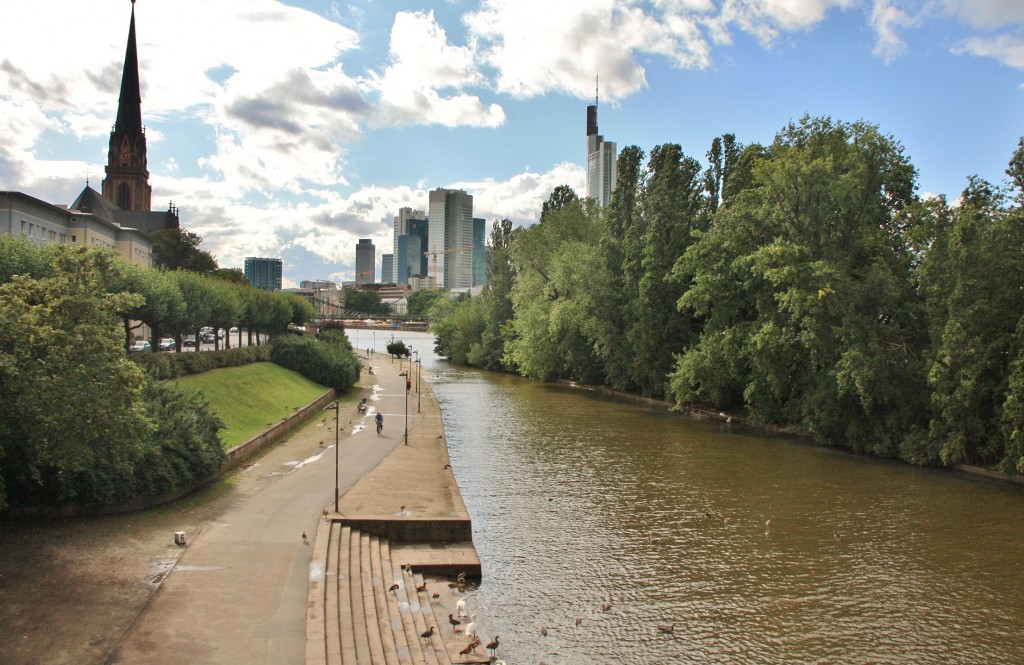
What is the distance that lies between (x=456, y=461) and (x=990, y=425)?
23947 mm

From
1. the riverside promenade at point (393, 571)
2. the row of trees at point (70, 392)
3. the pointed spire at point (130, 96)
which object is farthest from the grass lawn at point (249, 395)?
the pointed spire at point (130, 96)

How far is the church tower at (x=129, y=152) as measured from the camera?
116 metres

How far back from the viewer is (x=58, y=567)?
18781mm

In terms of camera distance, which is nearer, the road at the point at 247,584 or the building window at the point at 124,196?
the road at the point at 247,584

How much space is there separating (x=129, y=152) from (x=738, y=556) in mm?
127035

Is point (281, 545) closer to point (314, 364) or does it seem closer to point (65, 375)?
point (65, 375)

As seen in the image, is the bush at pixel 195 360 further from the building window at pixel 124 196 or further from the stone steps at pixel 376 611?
the building window at pixel 124 196

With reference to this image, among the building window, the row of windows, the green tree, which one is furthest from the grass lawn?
the building window

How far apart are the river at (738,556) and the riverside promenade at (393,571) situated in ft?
3.36

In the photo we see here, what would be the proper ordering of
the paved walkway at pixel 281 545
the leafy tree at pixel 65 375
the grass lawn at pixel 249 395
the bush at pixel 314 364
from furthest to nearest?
the bush at pixel 314 364 < the grass lawn at pixel 249 395 < the leafy tree at pixel 65 375 < the paved walkway at pixel 281 545

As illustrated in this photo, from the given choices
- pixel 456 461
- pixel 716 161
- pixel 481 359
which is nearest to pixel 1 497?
pixel 456 461

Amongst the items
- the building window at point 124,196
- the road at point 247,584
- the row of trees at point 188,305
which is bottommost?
the road at point 247,584

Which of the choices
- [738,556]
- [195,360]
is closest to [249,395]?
[195,360]

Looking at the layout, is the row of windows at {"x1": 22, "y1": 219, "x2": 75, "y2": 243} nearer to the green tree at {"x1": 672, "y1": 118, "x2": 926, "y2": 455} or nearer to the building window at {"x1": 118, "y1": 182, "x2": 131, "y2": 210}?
the green tree at {"x1": 672, "y1": 118, "x2": 926, "y2": 455}
